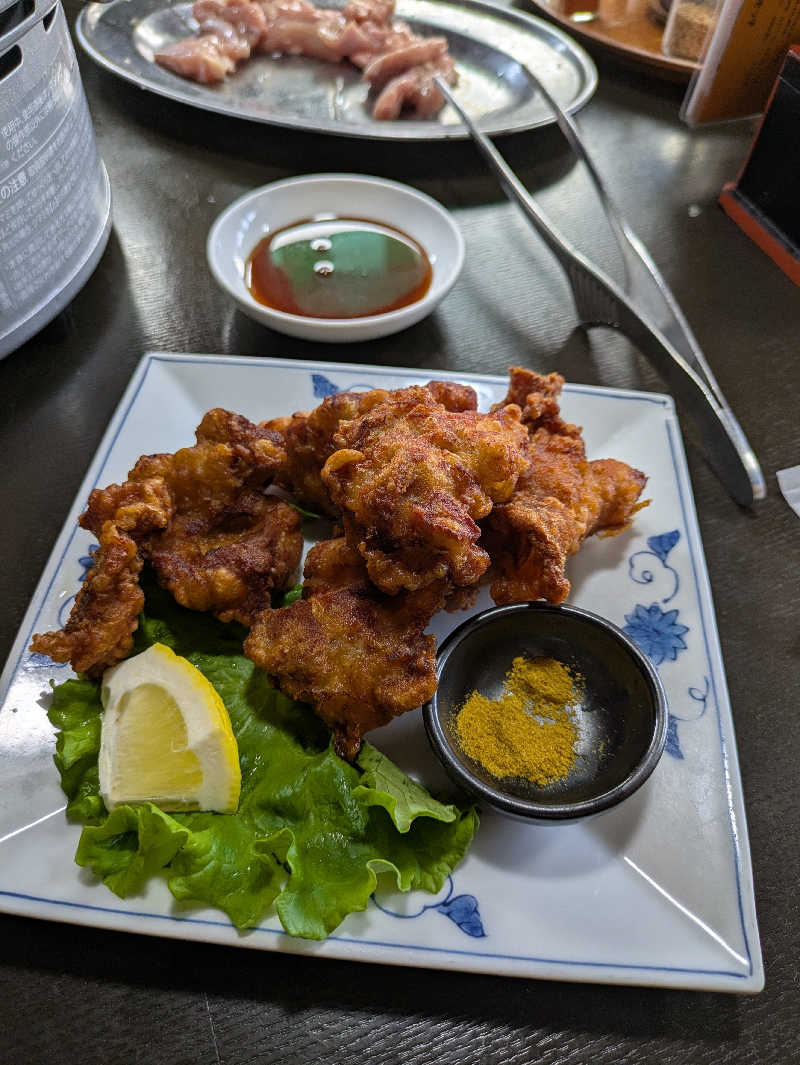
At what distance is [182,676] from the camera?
5.08 ft

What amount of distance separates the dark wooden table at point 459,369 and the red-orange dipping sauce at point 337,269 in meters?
0.14

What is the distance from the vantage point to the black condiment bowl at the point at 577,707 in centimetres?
149

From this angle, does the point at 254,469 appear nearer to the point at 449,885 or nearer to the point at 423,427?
the point at 423,427

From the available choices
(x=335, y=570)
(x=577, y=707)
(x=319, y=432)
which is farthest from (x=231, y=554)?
(x=577, y=707)

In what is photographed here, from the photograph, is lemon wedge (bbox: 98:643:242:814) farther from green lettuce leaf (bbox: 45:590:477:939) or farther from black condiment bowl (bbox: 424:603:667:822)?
black condiment bowl (bbox: 424:603:667:822)

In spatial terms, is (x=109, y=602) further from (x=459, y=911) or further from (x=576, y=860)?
(x=576, y=860)

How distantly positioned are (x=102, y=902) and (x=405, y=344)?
1.98m

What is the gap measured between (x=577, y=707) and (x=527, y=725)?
0.13 metres

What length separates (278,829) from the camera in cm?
155

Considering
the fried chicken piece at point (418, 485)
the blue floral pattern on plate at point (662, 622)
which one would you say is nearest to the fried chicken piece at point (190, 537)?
the fried chicken piece at point (418, 485)

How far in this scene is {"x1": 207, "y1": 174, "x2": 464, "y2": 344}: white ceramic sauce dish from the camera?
2451 mm

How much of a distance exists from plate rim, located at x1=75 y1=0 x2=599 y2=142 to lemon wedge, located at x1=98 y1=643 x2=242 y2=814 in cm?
264

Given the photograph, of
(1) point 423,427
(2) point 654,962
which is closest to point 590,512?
(1) point 423,427

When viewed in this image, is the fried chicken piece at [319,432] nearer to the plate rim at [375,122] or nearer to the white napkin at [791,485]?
the white napkin at [791,485]
